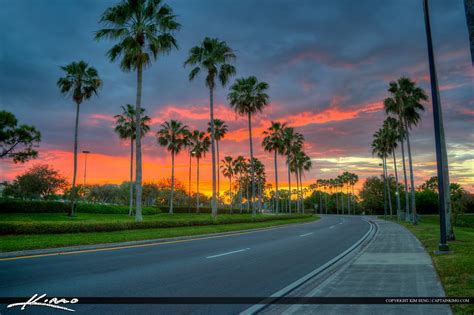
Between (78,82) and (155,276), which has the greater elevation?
(78,82)

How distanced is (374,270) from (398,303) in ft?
11.1

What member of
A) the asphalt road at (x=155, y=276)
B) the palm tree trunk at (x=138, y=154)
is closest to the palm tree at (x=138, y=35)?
the palm tree trunk at (x=138, y=154)

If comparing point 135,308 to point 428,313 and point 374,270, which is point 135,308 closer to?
point 428,313

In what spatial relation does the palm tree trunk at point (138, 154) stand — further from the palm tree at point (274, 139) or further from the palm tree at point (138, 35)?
the palm tree at point (274, 139)

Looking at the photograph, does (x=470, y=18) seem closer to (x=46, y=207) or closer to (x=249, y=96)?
(x=249, y=96)

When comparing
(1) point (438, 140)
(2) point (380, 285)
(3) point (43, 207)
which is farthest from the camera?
(3) point (43, 207)

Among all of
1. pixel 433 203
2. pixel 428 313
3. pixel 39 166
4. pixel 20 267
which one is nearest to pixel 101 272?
pixel 20 267

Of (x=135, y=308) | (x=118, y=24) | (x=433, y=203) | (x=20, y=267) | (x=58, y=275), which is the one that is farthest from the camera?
(x=433, y=203)

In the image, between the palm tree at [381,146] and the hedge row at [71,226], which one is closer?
the hedge row at [71,226]

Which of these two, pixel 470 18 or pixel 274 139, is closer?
pixel 470 18

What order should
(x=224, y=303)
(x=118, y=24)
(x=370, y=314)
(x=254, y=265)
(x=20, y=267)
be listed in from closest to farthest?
1. (x=370, y=314)
2. (x=224, y=303)
3. (x=20, y=267)
4. (x=254, y=265)
5. (x=118, y=24)

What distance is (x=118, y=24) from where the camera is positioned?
23562 millimetres

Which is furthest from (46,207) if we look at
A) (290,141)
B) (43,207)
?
(290,141)

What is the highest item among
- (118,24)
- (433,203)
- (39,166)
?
(118,24)
